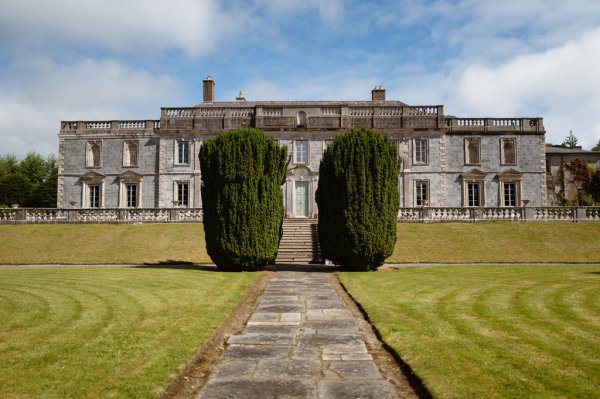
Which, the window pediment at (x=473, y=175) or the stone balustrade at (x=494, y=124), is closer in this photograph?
the window pediment at (x=473, y=175)

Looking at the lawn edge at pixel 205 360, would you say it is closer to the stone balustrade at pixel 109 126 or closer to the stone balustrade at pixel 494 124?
the stone balustrade at pixel 109 126

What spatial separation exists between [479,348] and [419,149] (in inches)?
1163

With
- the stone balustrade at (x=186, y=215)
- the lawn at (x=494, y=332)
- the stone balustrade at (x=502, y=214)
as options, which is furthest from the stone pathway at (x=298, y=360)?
the stone balustrade at (x=186, y=215)

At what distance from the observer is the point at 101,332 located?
6.65 m

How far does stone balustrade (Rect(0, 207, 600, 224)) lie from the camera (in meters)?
26.2

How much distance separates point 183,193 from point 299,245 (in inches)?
574

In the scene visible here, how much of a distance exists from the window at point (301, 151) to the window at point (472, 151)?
39.8 feet

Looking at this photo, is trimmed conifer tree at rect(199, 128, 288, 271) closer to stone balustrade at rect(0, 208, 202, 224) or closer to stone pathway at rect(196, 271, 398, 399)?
stone pathway at rect(196, 271, 398, 399)

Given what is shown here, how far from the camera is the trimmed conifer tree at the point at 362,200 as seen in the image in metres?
16.3

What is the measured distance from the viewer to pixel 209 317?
7.94m

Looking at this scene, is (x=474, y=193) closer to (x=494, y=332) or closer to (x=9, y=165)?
(x=494, y=332)

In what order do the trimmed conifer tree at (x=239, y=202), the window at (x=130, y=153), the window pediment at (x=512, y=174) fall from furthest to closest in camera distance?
1. the window at (x=130, y=153)
2. the window pediment at (x=512, y=174)
3. the trimmed conifer tree at (x=239, y=202)

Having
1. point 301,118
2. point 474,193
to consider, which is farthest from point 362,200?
point 474,193

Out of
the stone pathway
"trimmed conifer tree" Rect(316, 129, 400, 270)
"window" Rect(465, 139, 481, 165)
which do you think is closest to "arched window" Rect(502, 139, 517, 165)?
"window" Rect(465, 139, 481, 165)
